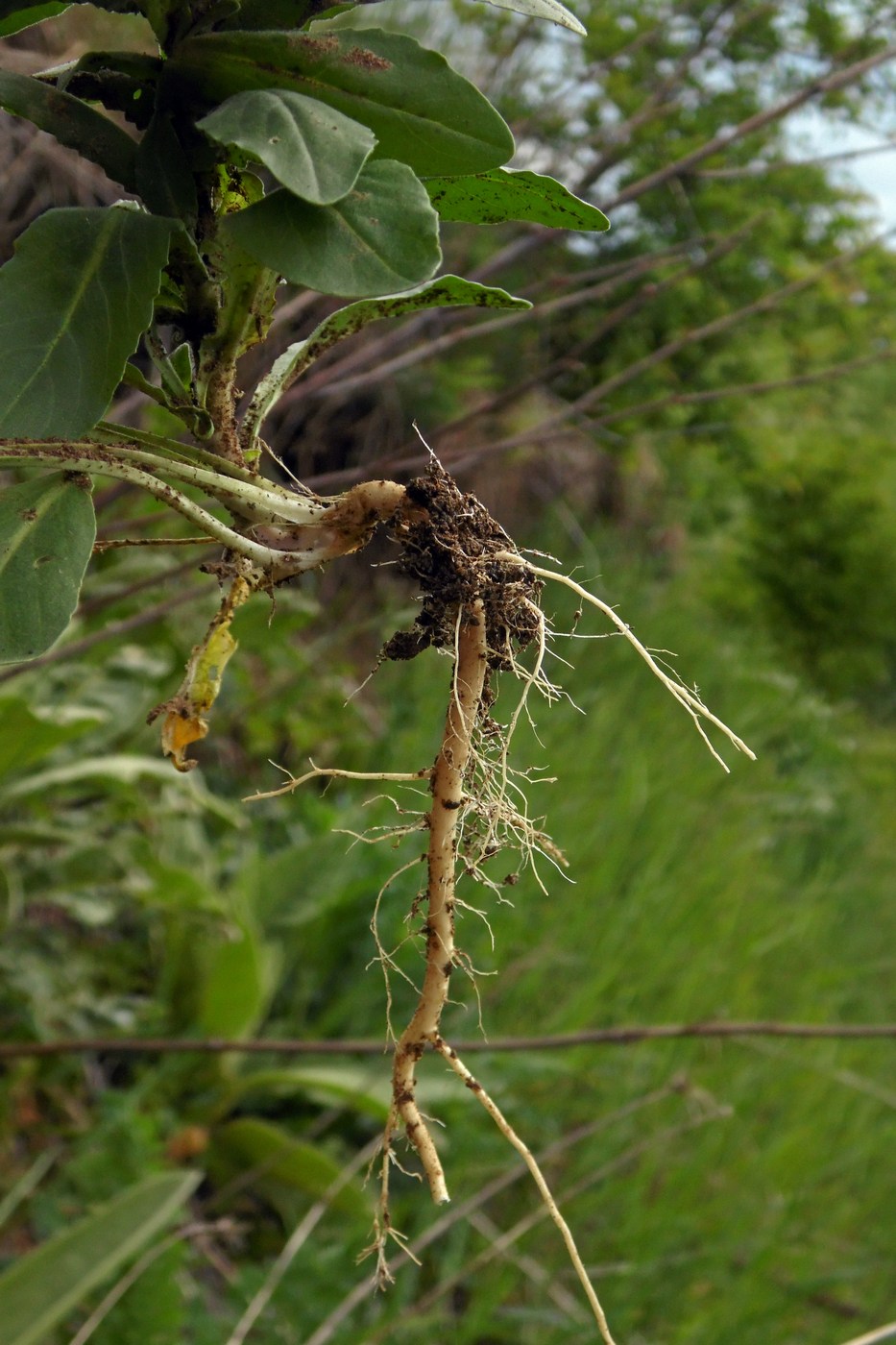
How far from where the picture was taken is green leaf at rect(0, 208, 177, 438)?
432 mm

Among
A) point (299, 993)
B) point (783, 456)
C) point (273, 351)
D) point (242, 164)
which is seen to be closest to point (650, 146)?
point (273, 351)

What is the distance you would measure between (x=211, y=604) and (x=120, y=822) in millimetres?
386

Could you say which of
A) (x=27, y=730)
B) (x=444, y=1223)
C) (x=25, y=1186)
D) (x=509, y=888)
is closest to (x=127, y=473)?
(x=27, y=730)

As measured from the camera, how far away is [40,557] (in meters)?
0.46

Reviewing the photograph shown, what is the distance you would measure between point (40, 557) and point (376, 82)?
0.74ft

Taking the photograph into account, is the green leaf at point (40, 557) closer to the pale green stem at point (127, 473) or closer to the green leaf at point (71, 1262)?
the pale green stem at point (127, 473)

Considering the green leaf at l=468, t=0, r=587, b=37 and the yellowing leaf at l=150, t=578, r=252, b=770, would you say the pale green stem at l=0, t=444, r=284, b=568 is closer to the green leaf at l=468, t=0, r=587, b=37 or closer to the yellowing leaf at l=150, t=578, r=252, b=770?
the yellowing leaf at l=150, t=578, r=252, b=770

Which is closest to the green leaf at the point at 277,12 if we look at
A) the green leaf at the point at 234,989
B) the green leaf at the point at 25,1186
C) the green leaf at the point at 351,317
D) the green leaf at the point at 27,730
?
the green leaf at the point at 351,317

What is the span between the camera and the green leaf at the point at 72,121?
45 centimetres

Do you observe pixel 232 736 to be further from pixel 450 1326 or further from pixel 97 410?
pixel 97 410

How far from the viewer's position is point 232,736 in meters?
2.62

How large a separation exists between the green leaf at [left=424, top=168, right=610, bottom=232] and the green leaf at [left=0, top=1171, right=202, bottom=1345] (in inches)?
37.9

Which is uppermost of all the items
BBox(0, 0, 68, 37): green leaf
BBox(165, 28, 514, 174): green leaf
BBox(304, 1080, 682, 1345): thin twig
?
BBox(165, 28, 514, 174): green leaf

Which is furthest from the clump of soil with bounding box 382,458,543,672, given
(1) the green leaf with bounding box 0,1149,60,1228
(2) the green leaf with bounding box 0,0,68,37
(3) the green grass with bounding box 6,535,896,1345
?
(1) the green leaf with bounding box 0,1149,60,1228
